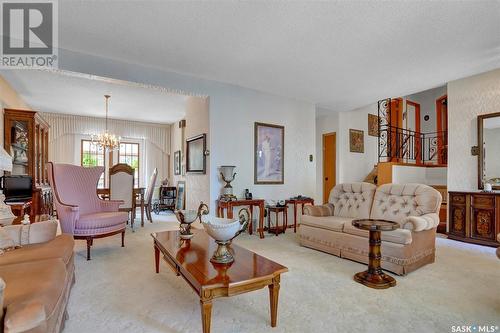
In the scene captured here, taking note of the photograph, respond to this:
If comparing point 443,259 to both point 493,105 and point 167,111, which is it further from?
point 167,111

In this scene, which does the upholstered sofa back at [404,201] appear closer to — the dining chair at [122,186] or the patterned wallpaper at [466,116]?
the patterned wallpaper at [466,116]

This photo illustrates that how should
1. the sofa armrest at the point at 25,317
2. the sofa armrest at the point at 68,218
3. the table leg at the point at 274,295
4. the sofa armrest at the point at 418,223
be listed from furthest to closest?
1. the sofa armrest at the point at 68,218
2. the sofa armrest at the point at 418,223
3. the table leg at the point at 274,295
4. the sofa armrest at the point at 25,317

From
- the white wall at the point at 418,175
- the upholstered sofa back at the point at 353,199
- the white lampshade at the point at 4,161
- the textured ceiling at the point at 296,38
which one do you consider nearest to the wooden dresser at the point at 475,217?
the white wall at the point at 418,175

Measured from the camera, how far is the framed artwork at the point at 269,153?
497cm

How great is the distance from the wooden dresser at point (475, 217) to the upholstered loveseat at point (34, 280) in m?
5.13

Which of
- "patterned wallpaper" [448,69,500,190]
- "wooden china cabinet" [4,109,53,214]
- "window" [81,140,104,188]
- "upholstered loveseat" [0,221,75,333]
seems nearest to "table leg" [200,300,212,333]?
"upholstered loveseat" [0,221,75,333]

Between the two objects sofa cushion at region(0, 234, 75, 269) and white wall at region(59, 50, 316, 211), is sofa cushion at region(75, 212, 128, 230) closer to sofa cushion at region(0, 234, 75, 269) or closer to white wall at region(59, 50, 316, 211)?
sofa cushion at region(0, 234, 75, 269)

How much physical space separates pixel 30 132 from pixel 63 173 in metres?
2.11

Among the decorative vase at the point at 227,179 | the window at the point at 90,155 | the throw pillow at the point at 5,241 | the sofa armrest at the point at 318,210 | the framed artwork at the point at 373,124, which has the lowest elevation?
the sofa armrest at the point at 318,210

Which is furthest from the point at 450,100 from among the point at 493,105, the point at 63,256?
the point at 63,256

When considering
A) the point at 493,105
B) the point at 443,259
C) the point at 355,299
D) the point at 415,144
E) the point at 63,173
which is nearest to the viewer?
the point at 355,299

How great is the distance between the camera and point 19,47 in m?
3.29

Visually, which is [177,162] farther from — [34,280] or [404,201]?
[34,280]

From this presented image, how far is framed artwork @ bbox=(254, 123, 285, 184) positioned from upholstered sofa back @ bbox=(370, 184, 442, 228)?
1.98m
